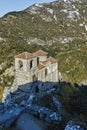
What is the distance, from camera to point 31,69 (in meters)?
40.1

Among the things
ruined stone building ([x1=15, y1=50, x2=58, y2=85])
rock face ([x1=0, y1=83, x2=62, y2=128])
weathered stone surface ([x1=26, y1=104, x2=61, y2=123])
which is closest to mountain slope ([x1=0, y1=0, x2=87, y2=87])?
ruined stone building ([x1=15, y1=50, x2=58, y2=85])

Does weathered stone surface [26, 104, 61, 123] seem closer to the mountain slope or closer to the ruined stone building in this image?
the ruined stone building

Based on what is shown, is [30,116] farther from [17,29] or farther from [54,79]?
[17,29]

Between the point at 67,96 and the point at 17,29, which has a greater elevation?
the point at 67,96

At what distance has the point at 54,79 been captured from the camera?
43594 mm

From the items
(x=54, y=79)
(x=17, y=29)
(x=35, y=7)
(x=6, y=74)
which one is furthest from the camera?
(x=35, y=7)

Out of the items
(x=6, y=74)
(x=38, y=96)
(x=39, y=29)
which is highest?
(x=38, y=96)

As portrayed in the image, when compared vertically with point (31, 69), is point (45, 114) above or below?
above

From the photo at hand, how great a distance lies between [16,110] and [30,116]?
1505 mm

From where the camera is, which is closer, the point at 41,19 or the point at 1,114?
the point at 1,114

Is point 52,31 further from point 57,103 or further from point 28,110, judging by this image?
point 28,110

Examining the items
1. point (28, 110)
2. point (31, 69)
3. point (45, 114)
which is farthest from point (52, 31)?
point (45, 114)

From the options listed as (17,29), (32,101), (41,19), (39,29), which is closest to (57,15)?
(41,19)

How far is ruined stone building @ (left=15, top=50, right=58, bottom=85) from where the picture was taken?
39.8m
